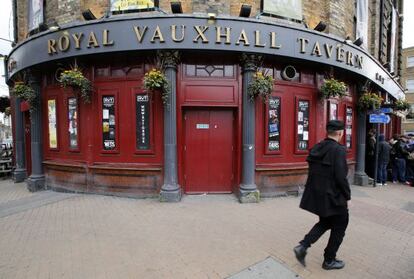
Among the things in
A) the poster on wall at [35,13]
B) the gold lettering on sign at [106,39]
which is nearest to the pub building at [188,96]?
the gold lettering on sign at [106,39]

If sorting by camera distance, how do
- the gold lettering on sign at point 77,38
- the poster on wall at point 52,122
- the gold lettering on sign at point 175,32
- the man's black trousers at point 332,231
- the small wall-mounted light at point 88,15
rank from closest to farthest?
the man's black trousers at point 332,231
the gold lettering on sign at point 175,32
the gold lettering on sign at point 77,38
the small wall-mounted light at point 88,15
the poster on wall at point 52,122

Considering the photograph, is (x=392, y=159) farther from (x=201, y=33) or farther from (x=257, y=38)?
(x=201, y=33)

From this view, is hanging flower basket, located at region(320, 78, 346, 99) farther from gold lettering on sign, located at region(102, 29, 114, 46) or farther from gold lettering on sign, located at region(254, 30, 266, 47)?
gold lettering on sign, located at region(102, 29, 114, 46)

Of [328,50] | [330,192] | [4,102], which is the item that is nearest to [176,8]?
[328,50]

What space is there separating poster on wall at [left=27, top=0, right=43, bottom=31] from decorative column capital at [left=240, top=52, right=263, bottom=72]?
6.15m

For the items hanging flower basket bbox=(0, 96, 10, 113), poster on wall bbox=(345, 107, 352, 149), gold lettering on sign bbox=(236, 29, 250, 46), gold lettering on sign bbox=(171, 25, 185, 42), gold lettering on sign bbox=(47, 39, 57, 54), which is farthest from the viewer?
hanging flower basket bbox=(0, 96, 10, 113)

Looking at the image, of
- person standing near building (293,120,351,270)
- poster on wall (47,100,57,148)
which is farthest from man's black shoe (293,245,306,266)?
poster on wall (47,100,57,148)

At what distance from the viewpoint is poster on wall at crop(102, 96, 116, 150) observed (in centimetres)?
698

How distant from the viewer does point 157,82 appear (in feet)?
19.8

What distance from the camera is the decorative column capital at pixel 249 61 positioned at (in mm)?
6519

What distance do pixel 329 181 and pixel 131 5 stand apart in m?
Result: 6.27

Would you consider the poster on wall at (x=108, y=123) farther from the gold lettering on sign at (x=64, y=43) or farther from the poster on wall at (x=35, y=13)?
the poster on wall at (x=35, y=13)

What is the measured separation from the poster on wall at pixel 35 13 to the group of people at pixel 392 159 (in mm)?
11534

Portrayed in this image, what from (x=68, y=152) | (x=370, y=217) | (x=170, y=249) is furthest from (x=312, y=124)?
(x=68, y=152)
